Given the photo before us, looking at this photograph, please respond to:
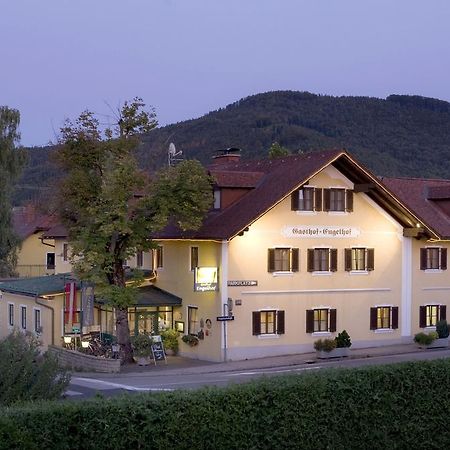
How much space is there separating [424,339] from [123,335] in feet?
42.5

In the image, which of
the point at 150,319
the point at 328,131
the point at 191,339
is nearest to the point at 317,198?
the point at 191,339

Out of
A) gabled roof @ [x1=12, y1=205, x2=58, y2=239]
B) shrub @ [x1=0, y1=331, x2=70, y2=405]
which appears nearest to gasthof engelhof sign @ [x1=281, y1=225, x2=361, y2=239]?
shrub @ [x1=0, y1=331, x2=70, y2=405]

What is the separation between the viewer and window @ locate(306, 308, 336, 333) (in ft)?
128

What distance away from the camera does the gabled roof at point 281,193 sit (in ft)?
121

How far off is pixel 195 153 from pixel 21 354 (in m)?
73.8

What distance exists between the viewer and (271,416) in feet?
Answer: 49.4

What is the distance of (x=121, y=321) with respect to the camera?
36.4 m

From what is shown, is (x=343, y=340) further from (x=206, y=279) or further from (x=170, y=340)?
(x=170, y=340)

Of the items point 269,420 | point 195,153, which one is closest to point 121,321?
point 269,420

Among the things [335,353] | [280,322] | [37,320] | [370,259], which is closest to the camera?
[335,353]

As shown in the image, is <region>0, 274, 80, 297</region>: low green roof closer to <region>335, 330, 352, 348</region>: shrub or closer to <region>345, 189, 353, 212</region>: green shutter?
<region>335, 330, 352, 348</region>: shrub

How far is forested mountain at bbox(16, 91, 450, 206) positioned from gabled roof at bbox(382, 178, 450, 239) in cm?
4053

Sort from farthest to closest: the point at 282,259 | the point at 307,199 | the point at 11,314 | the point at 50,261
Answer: the point at 50,261 < the point at 11,314 < the point at 307,199 < the point at 282,259

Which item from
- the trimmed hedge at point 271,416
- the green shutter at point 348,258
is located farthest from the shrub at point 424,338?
the trimmed hedge at point 271,416
